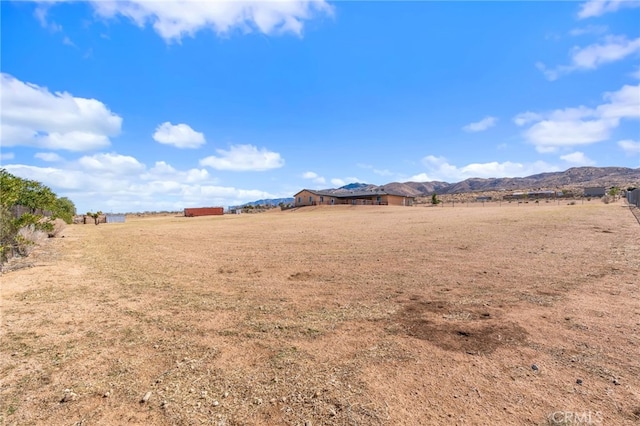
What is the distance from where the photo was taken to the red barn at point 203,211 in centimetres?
7444

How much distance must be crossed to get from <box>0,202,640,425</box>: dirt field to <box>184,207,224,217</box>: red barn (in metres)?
67.6

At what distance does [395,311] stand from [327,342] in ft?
6.19

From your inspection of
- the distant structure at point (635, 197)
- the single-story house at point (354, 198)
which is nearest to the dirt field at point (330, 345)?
the distant structure at point (635, 197)

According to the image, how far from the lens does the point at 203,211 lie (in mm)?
76625

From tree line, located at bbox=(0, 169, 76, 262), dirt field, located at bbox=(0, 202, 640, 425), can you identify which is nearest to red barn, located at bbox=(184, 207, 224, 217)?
tree line, located at bbox=(0, 169, 76, 262)

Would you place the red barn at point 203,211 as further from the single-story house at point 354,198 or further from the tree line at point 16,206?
the tree line at point 16,206

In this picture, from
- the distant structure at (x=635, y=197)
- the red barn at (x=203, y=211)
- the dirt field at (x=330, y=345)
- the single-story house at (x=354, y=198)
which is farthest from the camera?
the red barn at (x=203, y=211)

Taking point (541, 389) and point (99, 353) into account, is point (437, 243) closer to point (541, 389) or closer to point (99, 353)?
point (541, 389)

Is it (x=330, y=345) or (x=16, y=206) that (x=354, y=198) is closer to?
(x=16, y=206)

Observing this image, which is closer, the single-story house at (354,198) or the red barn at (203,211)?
the single-story house at (354,198)

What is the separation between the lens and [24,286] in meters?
8.54

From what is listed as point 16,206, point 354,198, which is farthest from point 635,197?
point 16,206

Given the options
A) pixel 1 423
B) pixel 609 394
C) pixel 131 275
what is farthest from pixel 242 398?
pixel 131 275

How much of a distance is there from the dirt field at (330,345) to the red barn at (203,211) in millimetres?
67553
